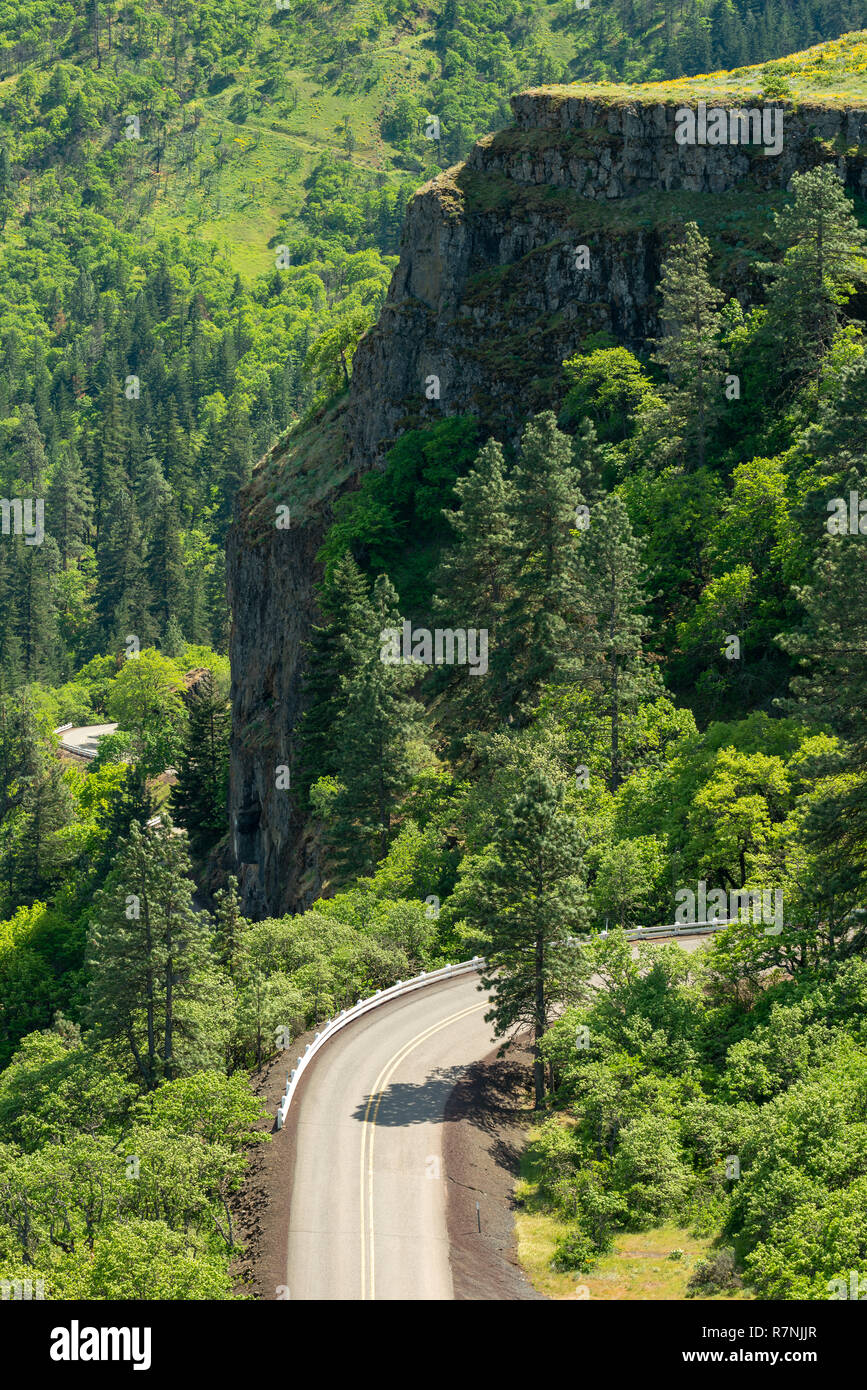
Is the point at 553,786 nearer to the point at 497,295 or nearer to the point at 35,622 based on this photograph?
the point at 497,295

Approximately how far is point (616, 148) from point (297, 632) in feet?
96.7

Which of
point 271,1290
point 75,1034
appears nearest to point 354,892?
point 75,1034

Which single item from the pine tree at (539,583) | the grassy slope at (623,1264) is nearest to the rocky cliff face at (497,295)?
the pine tree at (539,583)

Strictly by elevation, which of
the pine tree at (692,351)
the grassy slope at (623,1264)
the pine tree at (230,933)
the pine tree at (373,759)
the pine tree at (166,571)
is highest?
the pine tree at (166,571)

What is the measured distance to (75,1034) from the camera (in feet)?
203

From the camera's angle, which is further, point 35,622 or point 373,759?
point 35,622

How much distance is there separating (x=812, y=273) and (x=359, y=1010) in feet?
116

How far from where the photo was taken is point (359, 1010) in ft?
133

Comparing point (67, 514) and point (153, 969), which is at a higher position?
point (67, 514)

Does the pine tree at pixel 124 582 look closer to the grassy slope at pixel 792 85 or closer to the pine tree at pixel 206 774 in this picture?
the pine tree at pixel 206 774

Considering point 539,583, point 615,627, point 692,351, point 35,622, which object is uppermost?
point 35,622

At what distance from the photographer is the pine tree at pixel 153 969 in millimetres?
39750

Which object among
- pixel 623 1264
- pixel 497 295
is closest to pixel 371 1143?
pixel 623 1264

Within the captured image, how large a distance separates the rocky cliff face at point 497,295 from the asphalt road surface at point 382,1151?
26323mm
